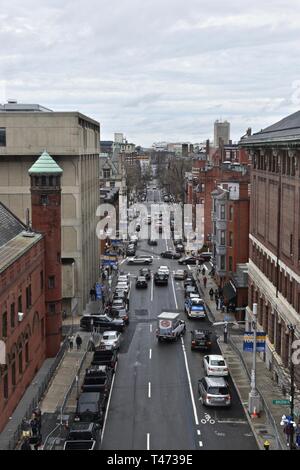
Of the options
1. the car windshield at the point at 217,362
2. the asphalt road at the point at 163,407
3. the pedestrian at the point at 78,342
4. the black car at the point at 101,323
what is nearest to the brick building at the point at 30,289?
the pedestrian at the point at 78,342

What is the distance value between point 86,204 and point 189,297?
15.0 meters

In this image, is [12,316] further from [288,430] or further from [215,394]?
[288,430]

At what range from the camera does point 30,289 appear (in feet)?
147

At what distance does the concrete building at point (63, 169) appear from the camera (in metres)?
60.9

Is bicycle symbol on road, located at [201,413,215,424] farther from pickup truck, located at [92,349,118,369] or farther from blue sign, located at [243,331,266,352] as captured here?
pickup truck, located at [92,349,118,369]

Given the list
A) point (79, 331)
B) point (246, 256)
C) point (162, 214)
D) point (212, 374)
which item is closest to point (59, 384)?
point (212, 374)

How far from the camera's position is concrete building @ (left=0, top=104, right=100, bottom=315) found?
200 ft

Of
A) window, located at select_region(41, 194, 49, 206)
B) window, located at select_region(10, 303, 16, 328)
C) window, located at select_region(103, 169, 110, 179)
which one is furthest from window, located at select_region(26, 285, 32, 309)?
window, located at select_region(103, 169, 110, 179)

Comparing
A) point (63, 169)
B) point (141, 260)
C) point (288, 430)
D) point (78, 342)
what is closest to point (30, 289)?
point (78, 342)

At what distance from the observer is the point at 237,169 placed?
9550 centimetres

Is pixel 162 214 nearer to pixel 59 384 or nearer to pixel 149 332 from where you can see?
pixel 149 332

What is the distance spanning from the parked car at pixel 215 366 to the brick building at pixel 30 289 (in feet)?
39.2

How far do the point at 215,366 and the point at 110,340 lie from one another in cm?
1111

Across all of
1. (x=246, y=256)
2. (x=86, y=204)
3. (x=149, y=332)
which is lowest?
(x=149, y=332)
